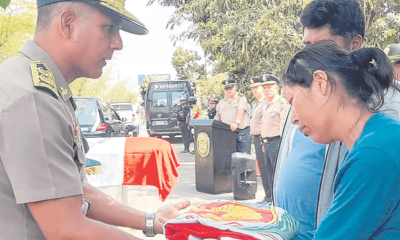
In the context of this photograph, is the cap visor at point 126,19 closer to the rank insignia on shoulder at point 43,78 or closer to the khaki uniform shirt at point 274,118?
the rank insignia on shoulder at point 43,78

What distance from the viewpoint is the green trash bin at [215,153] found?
753 cm

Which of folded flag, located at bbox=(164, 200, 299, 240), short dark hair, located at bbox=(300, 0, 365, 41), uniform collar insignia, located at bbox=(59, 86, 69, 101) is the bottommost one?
folded flag, located at bbox=(164, 200, 299, 240)

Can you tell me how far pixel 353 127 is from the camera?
1364 mm

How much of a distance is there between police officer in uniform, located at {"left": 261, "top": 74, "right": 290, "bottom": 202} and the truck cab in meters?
11.2

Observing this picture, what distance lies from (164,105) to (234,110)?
10.2m

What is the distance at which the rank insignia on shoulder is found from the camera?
4.24 feet

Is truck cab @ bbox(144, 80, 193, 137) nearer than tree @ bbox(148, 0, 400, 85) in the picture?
No

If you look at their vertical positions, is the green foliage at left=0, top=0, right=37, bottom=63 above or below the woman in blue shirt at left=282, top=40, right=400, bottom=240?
above

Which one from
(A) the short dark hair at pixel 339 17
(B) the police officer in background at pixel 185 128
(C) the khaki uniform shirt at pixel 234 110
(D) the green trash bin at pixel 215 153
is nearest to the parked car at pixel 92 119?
(B) the police officer in background at pixel 185 128

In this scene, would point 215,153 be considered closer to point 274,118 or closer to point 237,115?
point 237,115

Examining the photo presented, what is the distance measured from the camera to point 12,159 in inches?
47.9

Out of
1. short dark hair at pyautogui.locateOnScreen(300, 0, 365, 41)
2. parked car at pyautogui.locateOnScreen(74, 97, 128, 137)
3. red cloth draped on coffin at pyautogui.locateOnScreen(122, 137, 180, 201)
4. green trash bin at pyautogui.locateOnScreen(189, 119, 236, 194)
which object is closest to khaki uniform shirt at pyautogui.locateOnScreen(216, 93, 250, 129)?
green trash bin at pyautogui.locateOnScreen(189, 119, 236, 194)

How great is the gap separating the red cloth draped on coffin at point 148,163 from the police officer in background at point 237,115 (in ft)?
10.4

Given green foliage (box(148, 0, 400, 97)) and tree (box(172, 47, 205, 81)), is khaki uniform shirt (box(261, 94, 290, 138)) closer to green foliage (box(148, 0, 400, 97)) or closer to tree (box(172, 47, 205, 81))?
green foliage (box(148, 0, 400, 97))
